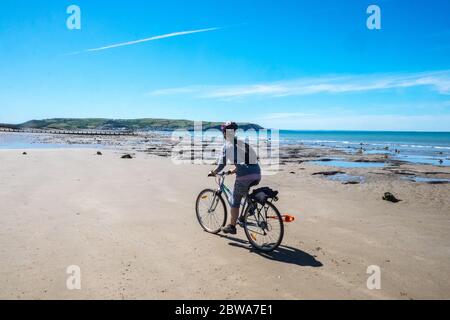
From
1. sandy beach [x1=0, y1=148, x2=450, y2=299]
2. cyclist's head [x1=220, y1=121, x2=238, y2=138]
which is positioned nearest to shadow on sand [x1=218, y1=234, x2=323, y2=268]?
sandy beach [x1=0, y1=148, x2=450, y2=299]

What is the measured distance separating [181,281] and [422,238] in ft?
17.9

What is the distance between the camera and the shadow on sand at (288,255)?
20.2ft

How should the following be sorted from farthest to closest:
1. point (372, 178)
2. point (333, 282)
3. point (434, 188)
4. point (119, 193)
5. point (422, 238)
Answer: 1. point (372, 178)
2. point (434, 188)
3. point (119, 193)
4. point (422, 238)
5. point (333, 282)

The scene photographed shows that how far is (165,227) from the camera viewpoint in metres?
8.21

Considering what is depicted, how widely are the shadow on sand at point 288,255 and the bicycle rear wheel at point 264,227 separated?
13 centimetres

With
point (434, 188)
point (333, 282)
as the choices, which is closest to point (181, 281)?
point (333, 282)

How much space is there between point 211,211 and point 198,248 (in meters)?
1.45

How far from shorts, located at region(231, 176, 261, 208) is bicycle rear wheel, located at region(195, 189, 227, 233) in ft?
2.34

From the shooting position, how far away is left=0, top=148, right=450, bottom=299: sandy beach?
5.15 metres

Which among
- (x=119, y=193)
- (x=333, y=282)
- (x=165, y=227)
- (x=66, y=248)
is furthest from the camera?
(x=119, y=193)
